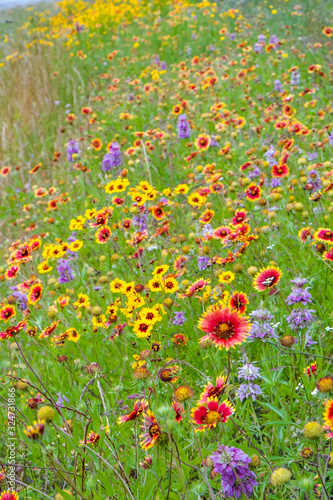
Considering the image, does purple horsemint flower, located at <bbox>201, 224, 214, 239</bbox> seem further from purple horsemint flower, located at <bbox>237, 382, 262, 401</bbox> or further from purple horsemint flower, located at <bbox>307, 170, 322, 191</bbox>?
purple horsemint flower, located at <bbox>237, 382, 262, 401</bbox>

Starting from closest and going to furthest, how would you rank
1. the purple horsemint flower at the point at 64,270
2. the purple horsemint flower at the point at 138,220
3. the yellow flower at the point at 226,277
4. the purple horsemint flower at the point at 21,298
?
the yellow flower at the point at 226,277 < the purple horsemint flower at the point at 21,298 < the purple horsemint flower at the point at 64,270 < the purple horsemint flower at the point at 138,220

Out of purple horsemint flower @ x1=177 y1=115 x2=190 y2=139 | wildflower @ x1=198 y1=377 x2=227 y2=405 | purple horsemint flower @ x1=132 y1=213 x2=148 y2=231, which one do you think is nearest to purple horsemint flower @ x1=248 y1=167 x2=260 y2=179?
purple horsemint flower @ x1=132 y1=213 x2=148 y2=231

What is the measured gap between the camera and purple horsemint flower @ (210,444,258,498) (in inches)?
37.6

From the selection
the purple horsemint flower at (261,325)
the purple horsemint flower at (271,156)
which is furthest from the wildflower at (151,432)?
the purple horsemint flower at (271,156)

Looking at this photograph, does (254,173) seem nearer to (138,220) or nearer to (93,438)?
(138,220)

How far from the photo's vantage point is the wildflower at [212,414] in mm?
910

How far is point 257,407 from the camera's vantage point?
1559mm

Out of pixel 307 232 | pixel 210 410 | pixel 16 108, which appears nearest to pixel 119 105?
pixel 16 108

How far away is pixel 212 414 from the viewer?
0.92m

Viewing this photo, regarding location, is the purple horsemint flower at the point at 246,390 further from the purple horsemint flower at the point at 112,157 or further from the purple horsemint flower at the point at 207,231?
the purple horsemint flower at the point at 112,157

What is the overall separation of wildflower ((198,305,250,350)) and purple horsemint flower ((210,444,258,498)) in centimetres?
25

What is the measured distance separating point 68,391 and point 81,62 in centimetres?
753

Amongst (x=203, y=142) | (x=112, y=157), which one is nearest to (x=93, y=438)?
(x=203, y=142)

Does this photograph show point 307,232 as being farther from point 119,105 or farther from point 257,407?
point 119,105
